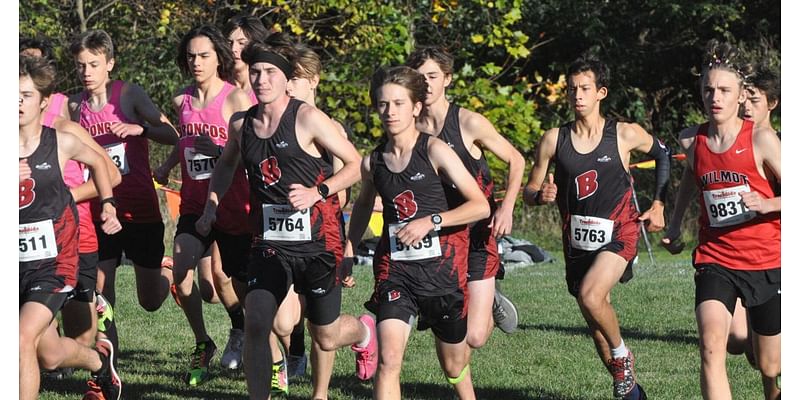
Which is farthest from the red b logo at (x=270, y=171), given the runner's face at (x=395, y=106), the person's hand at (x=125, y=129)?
the person's hand at (x=125, y=129)

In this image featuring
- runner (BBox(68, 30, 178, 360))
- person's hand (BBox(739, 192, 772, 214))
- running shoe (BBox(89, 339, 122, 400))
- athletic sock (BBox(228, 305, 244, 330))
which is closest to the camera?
person's hand (BBox(739, 192, 772, 214))

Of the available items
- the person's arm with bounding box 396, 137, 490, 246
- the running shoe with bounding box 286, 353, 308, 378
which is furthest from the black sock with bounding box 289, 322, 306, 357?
the person's arm with bounding box 396, 137, 490, 246

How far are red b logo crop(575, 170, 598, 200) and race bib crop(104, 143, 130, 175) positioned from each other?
293 cm

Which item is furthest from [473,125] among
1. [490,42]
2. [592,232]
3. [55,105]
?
[490,42]

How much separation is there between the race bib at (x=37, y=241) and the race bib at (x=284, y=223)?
1.12 m

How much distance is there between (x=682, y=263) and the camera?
16922mm

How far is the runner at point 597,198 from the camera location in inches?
300

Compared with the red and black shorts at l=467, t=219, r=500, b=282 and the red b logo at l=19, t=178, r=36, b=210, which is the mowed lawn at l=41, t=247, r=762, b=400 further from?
the red b logo at l=19, t=178, r=36, b=210

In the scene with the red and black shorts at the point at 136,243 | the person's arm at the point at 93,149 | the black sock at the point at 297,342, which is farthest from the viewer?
the black sock at the point at 297,342

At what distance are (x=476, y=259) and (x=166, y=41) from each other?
44.3 ft

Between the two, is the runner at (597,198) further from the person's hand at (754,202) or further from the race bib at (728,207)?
the person's hand at (754,202)

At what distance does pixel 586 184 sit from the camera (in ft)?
25.5

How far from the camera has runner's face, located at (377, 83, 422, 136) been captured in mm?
6469

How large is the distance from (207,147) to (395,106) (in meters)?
2.03
